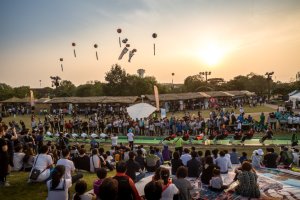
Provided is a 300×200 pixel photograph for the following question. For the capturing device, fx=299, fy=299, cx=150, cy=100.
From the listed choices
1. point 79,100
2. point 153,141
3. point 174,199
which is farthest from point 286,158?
point 79,100

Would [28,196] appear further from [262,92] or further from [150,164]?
[262,92]

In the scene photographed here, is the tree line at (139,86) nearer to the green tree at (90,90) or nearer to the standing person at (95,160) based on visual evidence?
the green tree at (90,90)

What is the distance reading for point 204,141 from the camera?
81.5ft

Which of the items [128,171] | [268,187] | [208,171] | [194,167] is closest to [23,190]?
[128,171]

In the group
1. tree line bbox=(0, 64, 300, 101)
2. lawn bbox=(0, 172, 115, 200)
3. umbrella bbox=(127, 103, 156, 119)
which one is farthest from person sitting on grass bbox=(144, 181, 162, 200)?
tree line bbox=(0, 64, 300, 101)

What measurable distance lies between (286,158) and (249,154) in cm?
552

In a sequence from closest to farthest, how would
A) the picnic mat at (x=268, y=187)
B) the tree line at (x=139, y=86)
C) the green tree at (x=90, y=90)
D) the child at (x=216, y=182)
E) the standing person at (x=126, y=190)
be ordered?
the standing person at (x=126, y=190) < the picnic mat at (x=268, y=187) < the child at (x=216, y=182) < the tree line at (x=139, y=86) < the green tree at (x=90, y=90)

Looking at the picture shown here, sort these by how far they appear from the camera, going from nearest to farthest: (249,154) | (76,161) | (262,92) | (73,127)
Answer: (76,161) < (249,154) < (73,127) < (262,92)

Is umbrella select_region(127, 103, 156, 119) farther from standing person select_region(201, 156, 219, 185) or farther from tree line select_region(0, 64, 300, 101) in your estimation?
tree line select_region(0, 64, 300, 101)

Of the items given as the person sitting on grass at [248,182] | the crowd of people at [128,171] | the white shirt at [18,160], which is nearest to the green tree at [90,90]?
the crowd of people at [128,171]

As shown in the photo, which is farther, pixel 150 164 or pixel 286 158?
pixel 286 158

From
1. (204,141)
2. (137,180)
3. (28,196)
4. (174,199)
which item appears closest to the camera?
(174,199)

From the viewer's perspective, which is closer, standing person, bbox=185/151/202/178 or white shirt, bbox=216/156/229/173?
standing person, bbox=185/151/202/178

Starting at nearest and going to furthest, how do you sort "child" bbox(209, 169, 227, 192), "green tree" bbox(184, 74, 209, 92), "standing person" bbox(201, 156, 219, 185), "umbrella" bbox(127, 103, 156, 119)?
"child" bbox(209, 169, 227, 192), "standing person" bbox(201, 156, 219, 185), "umbrella" bbox(127, 103, 156, 119), "green tree" bbox(184, 74, 209, 92)
